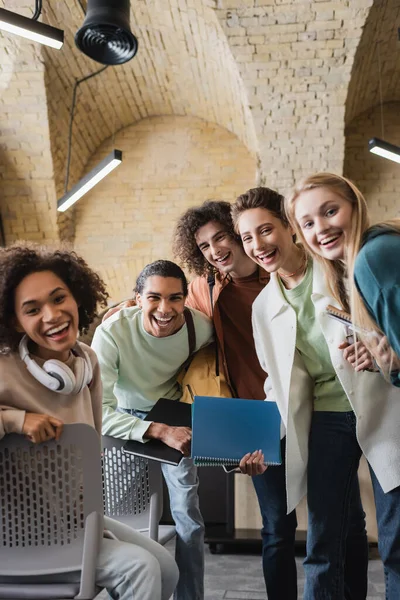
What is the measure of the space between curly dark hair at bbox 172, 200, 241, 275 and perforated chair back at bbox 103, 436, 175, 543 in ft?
3.88

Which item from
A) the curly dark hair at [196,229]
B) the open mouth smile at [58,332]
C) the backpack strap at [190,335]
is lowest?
the open mouth smile at [58,332]

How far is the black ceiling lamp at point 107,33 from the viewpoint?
5.09 m

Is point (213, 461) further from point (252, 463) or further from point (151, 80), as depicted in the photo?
point (151, 80)

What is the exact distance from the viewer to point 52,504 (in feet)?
5.33

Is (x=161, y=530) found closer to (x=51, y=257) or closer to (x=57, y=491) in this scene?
(x=57, y=491)

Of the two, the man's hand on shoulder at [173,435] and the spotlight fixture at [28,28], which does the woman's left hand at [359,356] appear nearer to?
the man's hand on shoulder at [173,435]

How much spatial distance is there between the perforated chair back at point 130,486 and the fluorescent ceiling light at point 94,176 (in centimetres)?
567

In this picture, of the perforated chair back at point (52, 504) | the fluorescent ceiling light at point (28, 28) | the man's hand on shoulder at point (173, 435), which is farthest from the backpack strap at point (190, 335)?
the fluorescent ceiling light at point (28, 28)

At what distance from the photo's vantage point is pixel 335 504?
2197 millimetres

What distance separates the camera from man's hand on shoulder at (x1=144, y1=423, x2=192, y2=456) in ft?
7.63

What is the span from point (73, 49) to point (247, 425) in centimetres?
784

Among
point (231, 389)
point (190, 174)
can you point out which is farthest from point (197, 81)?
point (231, 389)

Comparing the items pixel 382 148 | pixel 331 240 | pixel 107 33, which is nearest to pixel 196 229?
pixel 331 240

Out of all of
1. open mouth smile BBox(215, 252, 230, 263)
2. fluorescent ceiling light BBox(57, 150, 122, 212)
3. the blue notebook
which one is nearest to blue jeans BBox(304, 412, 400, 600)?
the blue notebook
